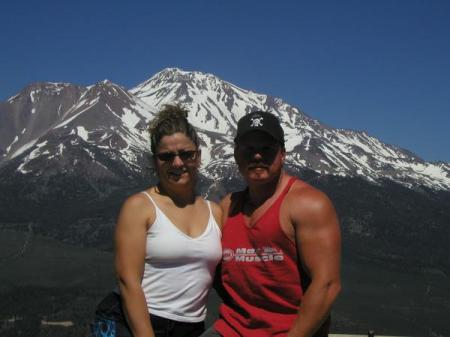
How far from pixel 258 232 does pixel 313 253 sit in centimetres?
50

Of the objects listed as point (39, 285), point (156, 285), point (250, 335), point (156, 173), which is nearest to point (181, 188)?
point (156, 173)

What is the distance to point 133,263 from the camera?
5.08 metres

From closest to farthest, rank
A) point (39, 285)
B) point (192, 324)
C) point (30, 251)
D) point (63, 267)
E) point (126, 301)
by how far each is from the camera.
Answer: point (126, 301) < point (192, 324) < point (39, 285) < point (63, 267) < point (30, 251)

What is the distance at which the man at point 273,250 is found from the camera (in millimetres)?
4742

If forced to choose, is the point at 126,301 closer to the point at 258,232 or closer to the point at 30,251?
the point at 258,232

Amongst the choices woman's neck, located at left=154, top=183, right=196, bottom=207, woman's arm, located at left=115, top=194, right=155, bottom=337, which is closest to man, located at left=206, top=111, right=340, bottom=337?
woman's neck, located at left=154, top=183, right=196, bottom=207

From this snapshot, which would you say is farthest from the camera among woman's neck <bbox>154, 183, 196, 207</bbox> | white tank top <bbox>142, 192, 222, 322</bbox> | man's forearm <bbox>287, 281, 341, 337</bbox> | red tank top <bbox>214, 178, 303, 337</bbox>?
woman's neck <bbox>154, 183, 196, 207</bbox>

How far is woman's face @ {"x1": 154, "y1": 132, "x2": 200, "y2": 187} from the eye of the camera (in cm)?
557

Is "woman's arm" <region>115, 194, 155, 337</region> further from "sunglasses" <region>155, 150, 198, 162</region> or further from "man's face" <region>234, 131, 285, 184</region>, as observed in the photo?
"man's face" <region>234, 131, 285, 184</region>

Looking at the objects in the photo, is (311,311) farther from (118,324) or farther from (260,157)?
(118,324)

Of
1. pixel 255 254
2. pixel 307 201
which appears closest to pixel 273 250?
pixel 255 254

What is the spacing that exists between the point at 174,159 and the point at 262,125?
946 mm

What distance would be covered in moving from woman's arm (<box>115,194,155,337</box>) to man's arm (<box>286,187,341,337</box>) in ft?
4.11

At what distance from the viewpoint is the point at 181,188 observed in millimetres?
5598
